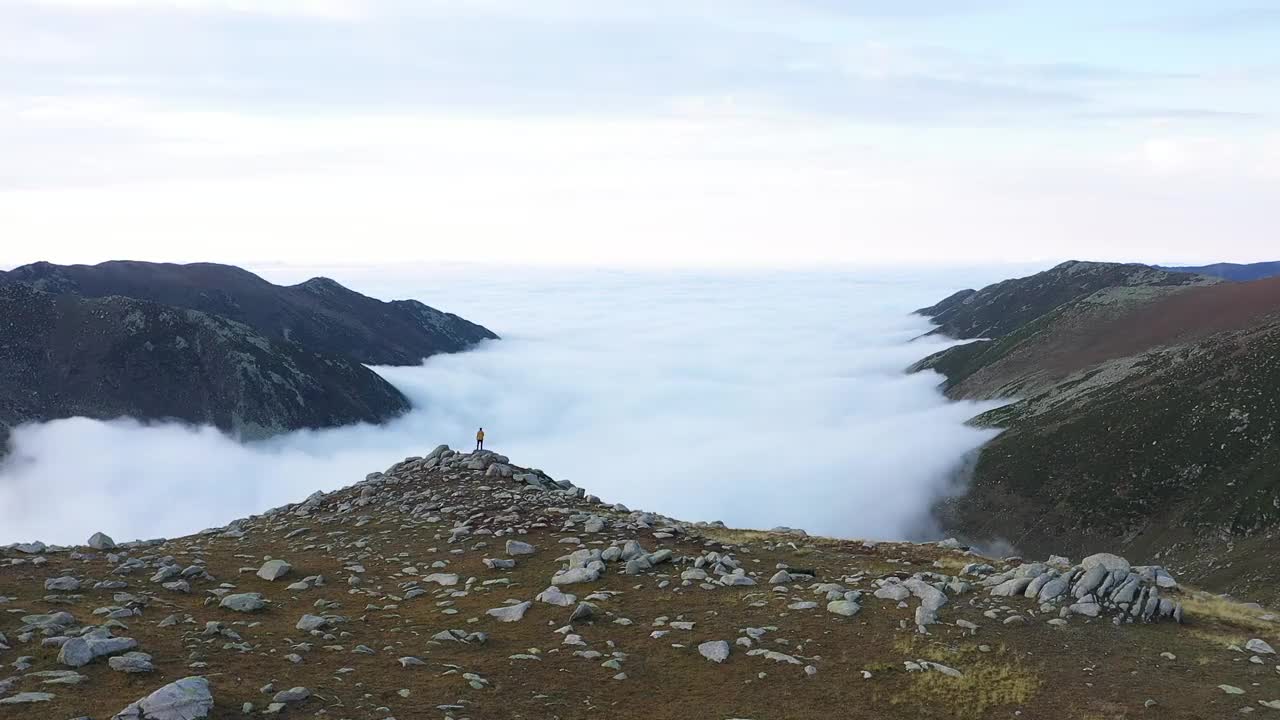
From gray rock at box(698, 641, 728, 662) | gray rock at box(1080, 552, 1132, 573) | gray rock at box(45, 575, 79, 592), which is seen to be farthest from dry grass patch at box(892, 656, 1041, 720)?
gray rock at box(45, 575, 79, 592)

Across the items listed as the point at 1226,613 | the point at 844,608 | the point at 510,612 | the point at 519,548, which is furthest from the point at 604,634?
the point at 1226,613

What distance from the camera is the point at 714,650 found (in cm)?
Result: 2194

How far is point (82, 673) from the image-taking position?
1766cm

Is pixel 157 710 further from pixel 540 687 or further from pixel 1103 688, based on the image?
pixel 1103 688

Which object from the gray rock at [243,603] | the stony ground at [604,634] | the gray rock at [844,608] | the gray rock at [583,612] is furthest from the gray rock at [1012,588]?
the gray rock at [243,603]

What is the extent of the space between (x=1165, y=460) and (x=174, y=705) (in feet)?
481

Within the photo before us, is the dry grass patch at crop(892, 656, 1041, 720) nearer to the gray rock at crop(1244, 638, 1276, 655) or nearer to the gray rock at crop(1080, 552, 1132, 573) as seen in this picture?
the gray rock at crop(1244, 638, 1276, 655)

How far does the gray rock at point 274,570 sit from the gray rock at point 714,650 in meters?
16.7

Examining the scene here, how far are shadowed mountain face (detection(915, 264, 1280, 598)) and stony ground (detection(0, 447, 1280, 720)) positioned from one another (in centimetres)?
7188

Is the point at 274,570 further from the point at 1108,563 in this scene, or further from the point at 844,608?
the point at 1108,563

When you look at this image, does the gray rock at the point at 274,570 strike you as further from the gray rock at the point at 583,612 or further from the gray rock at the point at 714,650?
the gray rock at the point at 714,650

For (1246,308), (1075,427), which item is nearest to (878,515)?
(1075,427)

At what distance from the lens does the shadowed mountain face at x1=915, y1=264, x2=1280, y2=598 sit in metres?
106

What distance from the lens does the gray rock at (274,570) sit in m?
29.0
